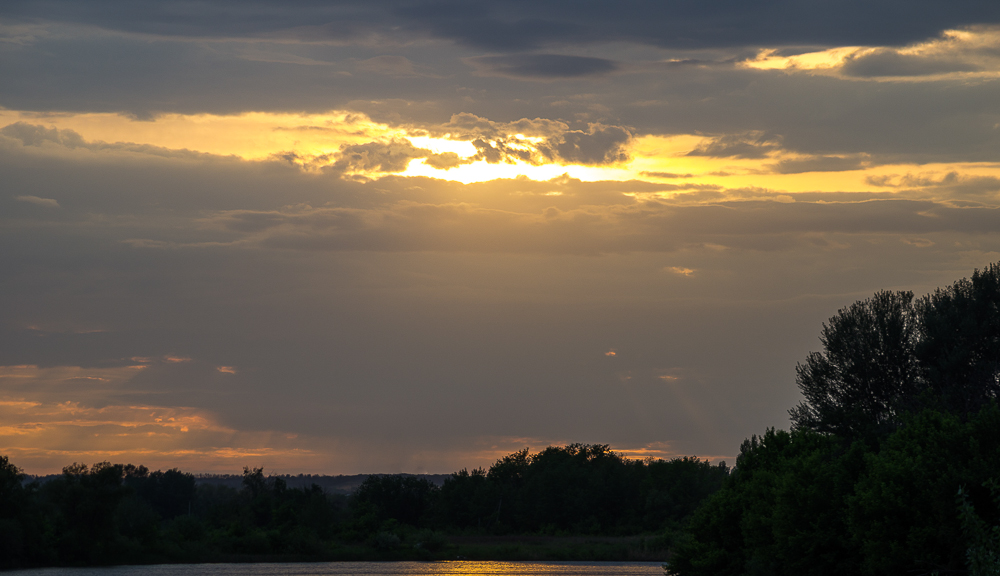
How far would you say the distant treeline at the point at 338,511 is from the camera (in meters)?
106

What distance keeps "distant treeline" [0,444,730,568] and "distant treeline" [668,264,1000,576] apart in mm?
70193

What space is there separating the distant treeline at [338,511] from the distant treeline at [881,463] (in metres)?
70.2

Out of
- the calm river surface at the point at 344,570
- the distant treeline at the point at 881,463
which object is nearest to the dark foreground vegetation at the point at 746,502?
the distant treeline at the point at 881,463

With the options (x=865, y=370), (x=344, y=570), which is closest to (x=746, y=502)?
→ (x=865, y=370)

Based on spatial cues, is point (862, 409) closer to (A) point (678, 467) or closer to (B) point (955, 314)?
(B) point (955, 314)

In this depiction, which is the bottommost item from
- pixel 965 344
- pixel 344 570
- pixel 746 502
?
pixel 344 570

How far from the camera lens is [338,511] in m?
148

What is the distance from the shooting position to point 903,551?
34.2m

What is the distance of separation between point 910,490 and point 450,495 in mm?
124228

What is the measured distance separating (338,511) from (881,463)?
12245 cm

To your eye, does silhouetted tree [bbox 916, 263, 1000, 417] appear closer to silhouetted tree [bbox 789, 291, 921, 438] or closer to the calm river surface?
silhouetted tree [bbox 789, 291, 921, 438]

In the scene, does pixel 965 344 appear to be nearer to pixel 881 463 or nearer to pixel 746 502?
pixel 746 502

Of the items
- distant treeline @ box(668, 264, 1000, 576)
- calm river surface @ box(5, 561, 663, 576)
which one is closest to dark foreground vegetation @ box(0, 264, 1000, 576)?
distant treeline @ box(668, 264, 1000, 576)

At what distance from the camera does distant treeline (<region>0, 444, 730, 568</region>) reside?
105625 millimetres
